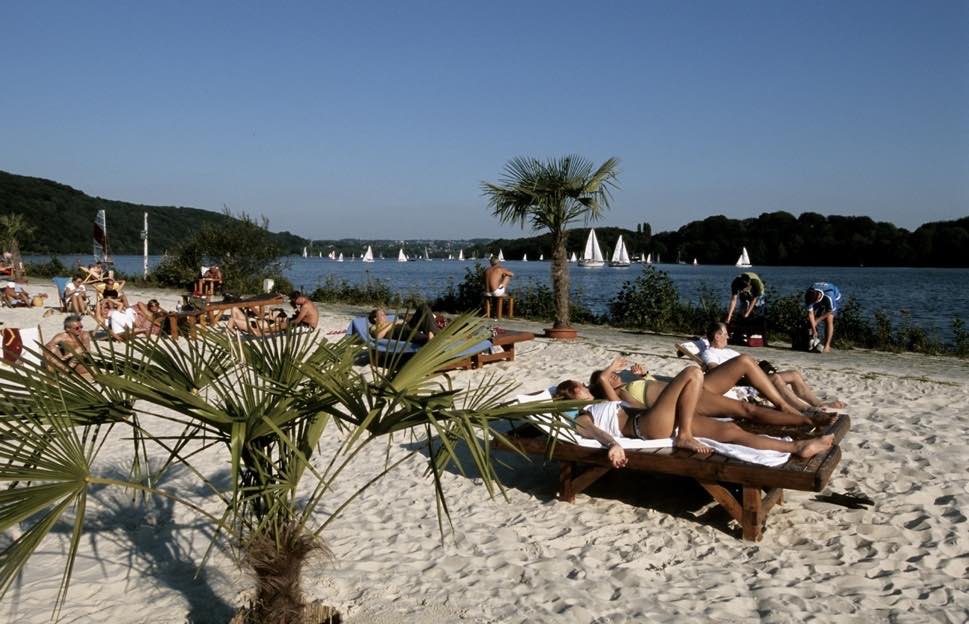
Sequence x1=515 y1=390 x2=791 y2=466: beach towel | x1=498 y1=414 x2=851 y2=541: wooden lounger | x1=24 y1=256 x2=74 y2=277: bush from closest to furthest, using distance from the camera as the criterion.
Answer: x1=498 y1=414 x2=851 y2=541: wooden lounger < x1=515 y1=390 x2=791 y2=466: beach towel < x1=24 y1=256 x2=74 y2=277: bush

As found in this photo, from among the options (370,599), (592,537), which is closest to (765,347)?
(592,537)

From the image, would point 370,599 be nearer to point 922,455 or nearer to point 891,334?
point 922,455

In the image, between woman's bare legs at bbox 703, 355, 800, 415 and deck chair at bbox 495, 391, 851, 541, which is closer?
deck chair at bbox 495, 391, 851, 541

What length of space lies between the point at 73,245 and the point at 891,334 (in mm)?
86708

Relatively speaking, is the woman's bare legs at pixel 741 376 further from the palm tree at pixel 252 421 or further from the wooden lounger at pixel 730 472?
the palm tree at pixel 252 421

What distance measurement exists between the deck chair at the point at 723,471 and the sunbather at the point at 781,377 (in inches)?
32.8

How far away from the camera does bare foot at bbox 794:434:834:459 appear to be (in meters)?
4.76

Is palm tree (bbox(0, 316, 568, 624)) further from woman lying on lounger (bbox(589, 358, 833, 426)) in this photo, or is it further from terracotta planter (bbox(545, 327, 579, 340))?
terracotta planter (bbox(545, 327, 579, 340))

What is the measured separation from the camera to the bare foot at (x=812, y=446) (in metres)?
4.76

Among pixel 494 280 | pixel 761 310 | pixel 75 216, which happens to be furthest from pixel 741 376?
pixel 75 216

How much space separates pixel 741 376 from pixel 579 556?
220cm

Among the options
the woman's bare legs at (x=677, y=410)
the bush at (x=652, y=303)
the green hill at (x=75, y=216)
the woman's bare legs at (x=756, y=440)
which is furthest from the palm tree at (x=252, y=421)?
the green hill at (x=75, y=216)

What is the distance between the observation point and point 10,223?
32.8 metres

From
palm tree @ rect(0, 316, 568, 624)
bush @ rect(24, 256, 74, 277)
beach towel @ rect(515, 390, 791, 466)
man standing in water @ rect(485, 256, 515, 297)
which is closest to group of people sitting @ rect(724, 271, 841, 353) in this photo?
man standing in water @ rect(485, 256, 515, 297)
